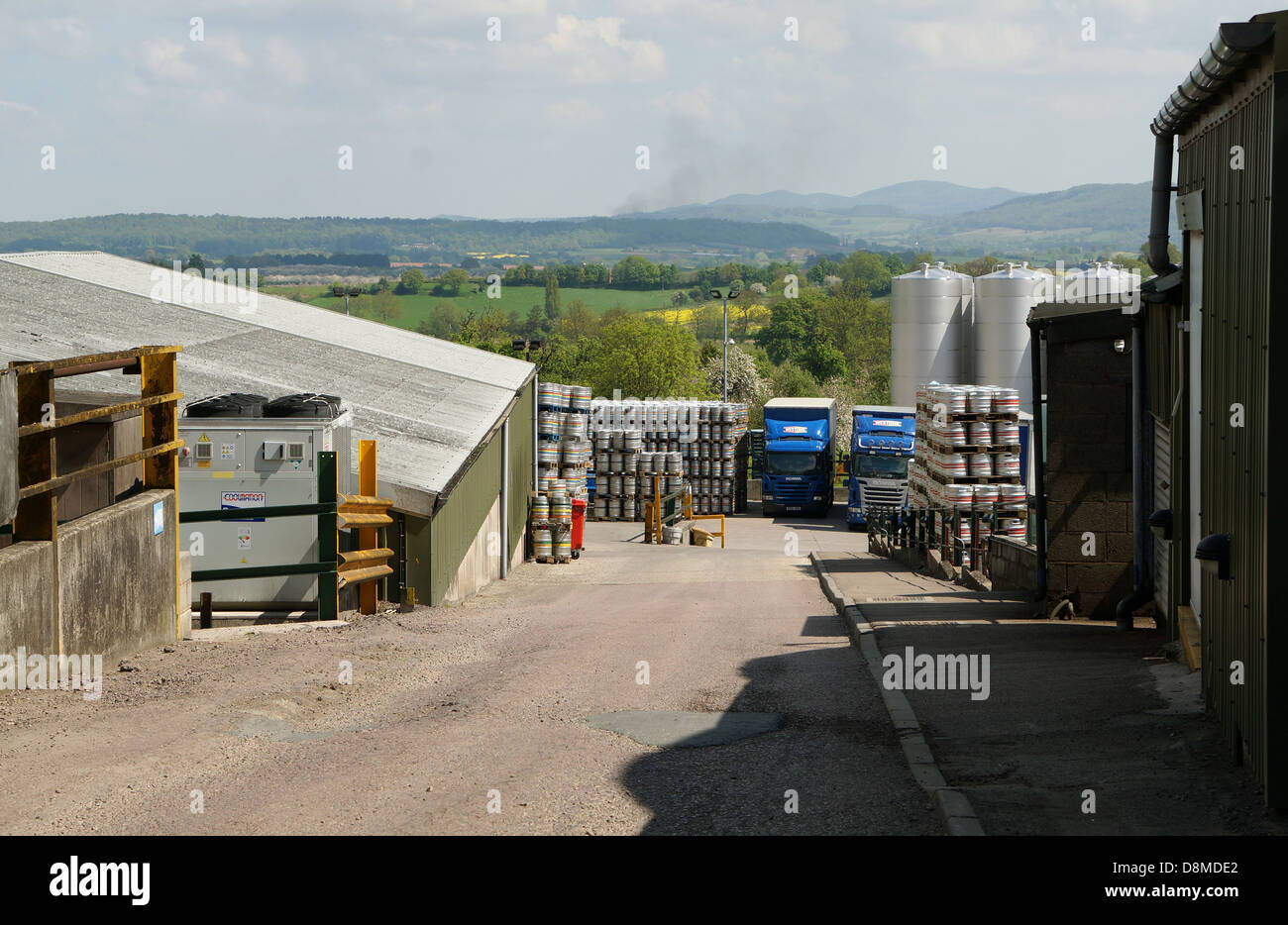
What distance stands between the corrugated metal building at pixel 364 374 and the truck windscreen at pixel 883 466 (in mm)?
13731

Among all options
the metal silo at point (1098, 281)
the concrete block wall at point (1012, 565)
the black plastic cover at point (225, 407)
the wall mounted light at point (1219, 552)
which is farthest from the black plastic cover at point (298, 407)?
the metal silo at point (1098, 281)

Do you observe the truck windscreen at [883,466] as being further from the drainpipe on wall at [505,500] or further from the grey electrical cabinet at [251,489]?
the grey electrical cabinet at [251,489]

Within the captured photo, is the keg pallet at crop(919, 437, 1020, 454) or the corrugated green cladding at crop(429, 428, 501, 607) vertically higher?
the keg pallet at crop(919, 437, 1020, 454)

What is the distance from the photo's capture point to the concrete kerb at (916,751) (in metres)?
6.79

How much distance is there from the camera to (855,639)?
13.8 meters

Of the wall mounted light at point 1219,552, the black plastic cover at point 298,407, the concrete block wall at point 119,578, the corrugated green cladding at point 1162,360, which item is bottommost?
the concrete block wall at point 119,578

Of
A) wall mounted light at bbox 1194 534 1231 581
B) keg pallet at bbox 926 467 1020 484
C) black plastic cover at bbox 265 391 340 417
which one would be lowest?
keg pallet at bbox 926 467 1020 484

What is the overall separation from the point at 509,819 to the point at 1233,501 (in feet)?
14.5

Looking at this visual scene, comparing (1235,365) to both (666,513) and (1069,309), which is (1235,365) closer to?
(1069,309)

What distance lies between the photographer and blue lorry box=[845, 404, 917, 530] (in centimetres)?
4319

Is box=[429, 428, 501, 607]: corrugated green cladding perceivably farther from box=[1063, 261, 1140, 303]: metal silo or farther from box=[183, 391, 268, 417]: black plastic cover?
box=[1063, 261, 1140, 303]: metal silo

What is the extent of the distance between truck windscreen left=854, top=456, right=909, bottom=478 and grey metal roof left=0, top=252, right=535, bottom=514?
1337 cm

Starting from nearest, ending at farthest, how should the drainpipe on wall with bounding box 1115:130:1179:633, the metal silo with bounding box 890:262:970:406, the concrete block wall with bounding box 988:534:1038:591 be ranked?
1. the drainpipe on wall with bounding box 1115:130:1179:633
2. the concrete block wall with bounding box 988:534:1038:591
3. the metal silo with bounding box 890:262:970:406

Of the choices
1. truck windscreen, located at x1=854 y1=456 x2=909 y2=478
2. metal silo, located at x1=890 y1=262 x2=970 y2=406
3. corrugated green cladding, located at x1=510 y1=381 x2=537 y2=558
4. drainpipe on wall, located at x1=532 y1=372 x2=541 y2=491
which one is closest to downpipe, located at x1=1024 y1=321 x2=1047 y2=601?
corrugated green cladding, located at x1=510 y1=381 x2=537 y2=558
